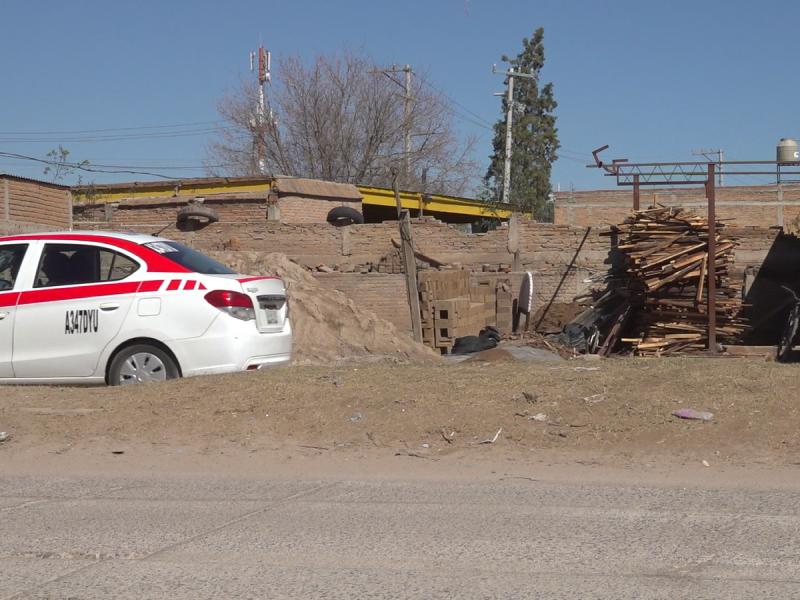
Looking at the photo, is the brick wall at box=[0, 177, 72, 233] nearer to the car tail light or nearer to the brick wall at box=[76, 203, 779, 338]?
the brick wall at box=[76, 203, 779, 338]

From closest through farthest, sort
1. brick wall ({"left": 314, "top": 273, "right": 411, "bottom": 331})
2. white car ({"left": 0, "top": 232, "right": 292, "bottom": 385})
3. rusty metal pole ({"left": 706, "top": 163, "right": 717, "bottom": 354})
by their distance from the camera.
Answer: white car ({"left": 0, "top": 232, "right": 292, "bottom": 385}) → rusty metal pole ({"left": 706, "top": 163, "right": 717, "bottom": 354}) → brick wall ({"left": 314, "top": 273, "right": 411, "bottom": 331})

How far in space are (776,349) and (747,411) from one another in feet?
35.4

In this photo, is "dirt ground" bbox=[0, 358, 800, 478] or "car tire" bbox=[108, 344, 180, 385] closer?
"dirt ground" bbox=[0, 358, 800, 478]

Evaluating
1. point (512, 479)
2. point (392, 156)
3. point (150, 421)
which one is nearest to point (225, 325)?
point (150, 421)

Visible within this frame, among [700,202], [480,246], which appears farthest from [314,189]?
[700,202]

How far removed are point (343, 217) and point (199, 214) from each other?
12.2 feet

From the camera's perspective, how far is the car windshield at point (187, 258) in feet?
29.5

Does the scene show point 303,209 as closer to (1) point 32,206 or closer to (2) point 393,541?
(1) point 32,206

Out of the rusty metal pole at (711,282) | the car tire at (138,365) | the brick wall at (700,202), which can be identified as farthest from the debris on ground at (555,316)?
the brick wall at (700,202)

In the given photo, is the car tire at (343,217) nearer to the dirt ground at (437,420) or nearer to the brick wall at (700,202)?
the dirt ground at (437,420)

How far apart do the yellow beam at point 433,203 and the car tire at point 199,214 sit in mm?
5722

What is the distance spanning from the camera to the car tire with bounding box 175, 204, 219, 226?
2366 cm

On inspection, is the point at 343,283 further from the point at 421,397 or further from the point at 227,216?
the point at 421,397

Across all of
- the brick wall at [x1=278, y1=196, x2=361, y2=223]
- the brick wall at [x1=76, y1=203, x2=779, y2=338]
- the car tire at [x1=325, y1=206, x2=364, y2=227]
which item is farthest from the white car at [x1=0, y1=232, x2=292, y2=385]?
the brick wall at [x1=278, y1=196, x2=361, y2=223]
